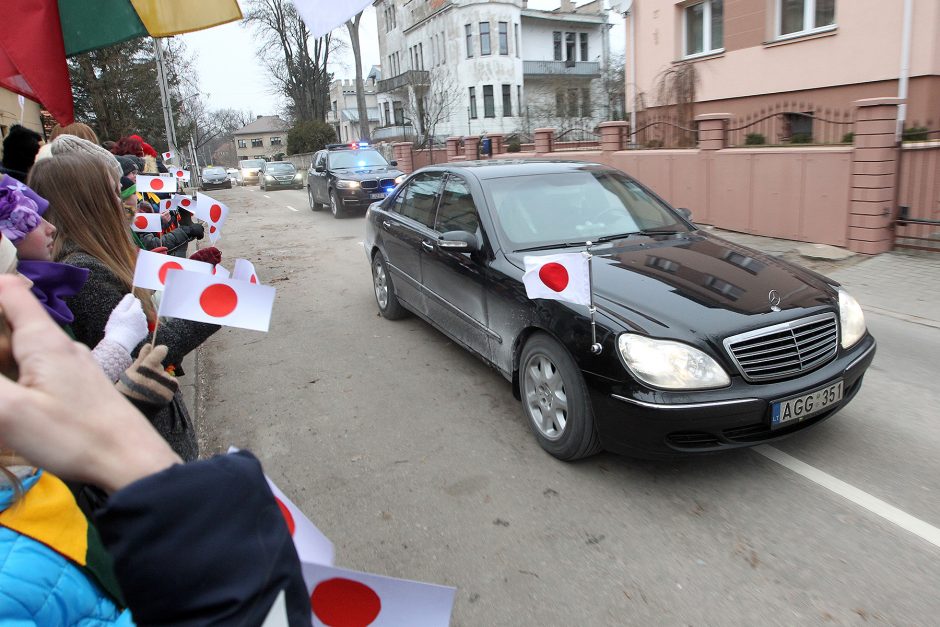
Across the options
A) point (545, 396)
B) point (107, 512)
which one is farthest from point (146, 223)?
point (107, 512)

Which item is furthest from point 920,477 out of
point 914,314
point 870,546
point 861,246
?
point 861,246

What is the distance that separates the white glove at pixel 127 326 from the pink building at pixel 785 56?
10300mm

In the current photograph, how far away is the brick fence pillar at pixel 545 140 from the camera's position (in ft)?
55.5

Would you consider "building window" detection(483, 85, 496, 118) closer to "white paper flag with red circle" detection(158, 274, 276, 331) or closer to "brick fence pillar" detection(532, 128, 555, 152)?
"brick fence pillar" detection(532, 128, 555, 152)

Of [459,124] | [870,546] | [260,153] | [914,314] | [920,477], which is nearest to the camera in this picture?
[870,546]

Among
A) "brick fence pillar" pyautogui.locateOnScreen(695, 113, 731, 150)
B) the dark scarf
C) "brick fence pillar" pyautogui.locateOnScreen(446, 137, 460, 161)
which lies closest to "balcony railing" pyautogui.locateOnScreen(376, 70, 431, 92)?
"brick fence pillar" pyautogui.locateOnScreen(446, 137, 460, 161)

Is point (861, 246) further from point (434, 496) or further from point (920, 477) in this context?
point (434, 496)

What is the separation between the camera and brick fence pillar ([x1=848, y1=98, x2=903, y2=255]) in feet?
26.6

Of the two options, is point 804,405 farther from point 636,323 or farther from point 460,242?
point 460,242

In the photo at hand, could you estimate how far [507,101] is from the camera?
47906 millimetres

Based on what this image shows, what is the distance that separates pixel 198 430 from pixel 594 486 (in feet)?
9.26

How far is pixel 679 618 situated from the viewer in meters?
2.57

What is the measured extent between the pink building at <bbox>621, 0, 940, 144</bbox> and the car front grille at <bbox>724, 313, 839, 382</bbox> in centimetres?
774

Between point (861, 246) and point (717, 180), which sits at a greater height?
point (717, 180)
